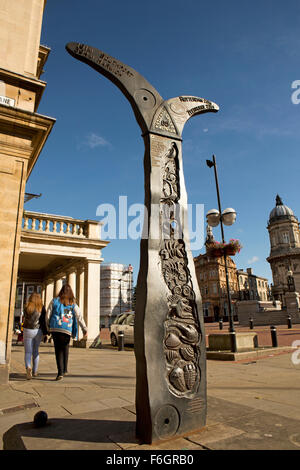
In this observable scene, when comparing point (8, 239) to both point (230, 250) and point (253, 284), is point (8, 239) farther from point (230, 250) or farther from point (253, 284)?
point (253, 284)

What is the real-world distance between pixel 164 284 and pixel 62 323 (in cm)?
394

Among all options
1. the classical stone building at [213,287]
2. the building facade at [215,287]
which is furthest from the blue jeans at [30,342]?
the classical stone building at [213,287]

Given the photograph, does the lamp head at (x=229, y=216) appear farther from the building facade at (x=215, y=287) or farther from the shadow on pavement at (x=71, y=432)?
the building facade at (x=215, y=287)

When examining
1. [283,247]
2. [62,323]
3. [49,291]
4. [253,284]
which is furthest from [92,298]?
[253,284]

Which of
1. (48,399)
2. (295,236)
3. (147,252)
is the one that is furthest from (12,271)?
(295,236)

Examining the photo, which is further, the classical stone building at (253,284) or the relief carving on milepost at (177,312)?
the classical stone building at (253,284)

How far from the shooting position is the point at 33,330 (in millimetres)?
6355

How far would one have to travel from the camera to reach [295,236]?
238ft

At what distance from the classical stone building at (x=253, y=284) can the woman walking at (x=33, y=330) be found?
3517 inches

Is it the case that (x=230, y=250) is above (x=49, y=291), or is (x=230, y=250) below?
above

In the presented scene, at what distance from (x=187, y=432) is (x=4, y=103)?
7465 millimetres

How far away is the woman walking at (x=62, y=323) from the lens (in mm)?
6059

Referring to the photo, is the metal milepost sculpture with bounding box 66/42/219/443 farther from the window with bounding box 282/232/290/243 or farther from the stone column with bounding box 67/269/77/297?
the window with bounding box 282/232/290/243

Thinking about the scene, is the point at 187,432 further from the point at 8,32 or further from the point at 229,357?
the point at 8,32
